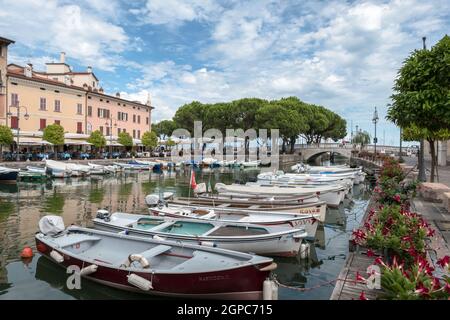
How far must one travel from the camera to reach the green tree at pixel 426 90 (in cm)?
1018

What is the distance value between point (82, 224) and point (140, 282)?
9.97 metres

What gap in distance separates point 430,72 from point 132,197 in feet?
69.0

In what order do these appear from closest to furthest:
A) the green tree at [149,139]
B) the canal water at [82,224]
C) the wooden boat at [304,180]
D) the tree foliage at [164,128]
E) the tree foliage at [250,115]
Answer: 1. the canal water at [82,224]
2. the wooden boat at [304,180]
3. the green tree at [149,139]
4. the tree foliage at [250,115]
5. the tree foliage at [164,128]

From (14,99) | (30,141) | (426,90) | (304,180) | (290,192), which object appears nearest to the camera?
(426,90)

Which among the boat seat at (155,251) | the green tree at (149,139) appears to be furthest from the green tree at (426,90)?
the green tree at (149,139)

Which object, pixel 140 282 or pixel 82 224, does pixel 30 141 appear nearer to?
pixel 82 224

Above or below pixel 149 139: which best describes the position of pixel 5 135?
below

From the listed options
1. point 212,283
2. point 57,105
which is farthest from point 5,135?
point 212,283

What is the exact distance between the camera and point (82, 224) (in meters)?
16.8

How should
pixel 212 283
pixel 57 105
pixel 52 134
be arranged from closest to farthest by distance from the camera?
pixel 212 283 → pixel 52 134 → pixel 57 105

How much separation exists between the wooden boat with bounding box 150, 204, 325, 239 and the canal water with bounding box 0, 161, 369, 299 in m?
1.10

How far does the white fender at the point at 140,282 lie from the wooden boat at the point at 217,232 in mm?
2289

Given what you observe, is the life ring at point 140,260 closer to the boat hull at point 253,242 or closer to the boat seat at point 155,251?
the boat seat at point 155,251
